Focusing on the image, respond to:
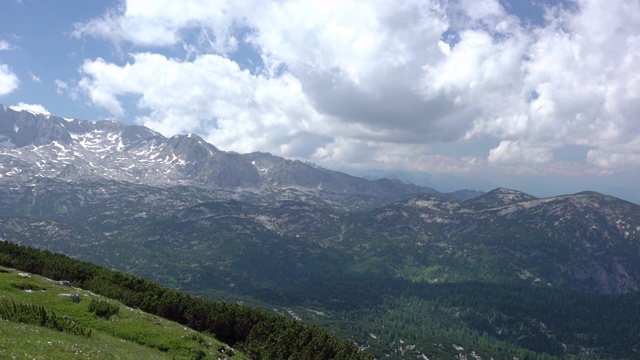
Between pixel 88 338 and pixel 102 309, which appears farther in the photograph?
pixel 102 309

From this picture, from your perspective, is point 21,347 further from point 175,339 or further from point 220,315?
point 220,315

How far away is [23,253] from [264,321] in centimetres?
5542

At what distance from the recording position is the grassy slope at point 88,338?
31.3 m

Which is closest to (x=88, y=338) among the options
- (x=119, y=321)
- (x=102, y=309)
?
(x=119, y=321)

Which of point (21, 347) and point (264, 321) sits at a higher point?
point (21, 347)

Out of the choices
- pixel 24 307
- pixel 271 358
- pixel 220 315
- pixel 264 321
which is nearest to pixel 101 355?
pixel 24 307

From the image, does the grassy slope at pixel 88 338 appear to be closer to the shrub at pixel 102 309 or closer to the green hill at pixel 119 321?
the green hill at pixel 119 321

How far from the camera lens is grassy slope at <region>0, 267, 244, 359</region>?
103 ft

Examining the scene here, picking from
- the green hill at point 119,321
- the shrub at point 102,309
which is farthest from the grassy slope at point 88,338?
the shrub at point 102,309

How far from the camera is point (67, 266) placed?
86.4m

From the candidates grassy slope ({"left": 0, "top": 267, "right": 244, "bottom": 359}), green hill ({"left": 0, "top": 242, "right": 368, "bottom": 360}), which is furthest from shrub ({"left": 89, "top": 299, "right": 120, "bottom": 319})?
grassy slope ({"left": 0, "top": 267, "right": 244, "bottom": 359})

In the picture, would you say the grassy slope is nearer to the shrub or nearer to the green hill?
the green hill

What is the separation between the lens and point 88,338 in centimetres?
4122

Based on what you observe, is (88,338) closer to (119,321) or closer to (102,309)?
(119,321)
